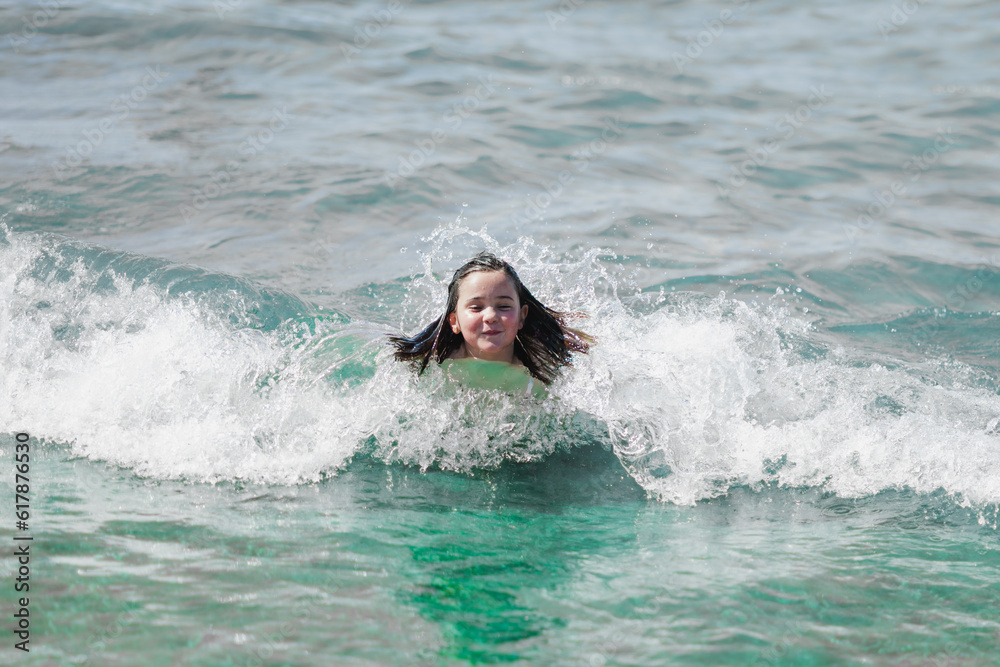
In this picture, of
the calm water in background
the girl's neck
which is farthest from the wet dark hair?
the calm water in background

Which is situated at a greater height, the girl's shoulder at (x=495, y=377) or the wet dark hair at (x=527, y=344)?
the wet dark hair at (x=527, y=344)

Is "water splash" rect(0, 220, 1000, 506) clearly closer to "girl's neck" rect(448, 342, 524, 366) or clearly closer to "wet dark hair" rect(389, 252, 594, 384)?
"wet dark hair" rect(389, 252, 594, 384)

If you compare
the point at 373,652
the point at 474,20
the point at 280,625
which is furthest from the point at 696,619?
the point at 474,20

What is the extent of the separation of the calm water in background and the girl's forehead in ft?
2.16

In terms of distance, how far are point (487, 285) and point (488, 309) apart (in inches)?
5.8

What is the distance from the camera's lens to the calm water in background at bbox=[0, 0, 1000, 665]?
3730 millimetres

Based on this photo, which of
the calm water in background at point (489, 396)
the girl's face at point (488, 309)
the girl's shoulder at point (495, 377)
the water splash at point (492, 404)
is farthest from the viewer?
the girl's shoulder at point (495, 377)

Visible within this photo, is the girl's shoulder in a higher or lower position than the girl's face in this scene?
lower

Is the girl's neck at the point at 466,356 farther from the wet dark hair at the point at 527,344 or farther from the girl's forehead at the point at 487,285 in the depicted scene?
the girl's forehead at the point at 487,285

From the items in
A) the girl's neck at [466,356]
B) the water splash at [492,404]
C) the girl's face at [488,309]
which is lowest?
the water splash at [492,404]

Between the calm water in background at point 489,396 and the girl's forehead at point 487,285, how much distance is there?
2.16 ft

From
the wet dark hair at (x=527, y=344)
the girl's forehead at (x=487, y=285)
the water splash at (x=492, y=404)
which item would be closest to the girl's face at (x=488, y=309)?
the girl's forehead at (x=487, y=285)

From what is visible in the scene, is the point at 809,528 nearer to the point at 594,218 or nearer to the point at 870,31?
the point at 594,218

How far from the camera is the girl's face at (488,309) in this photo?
17.7 ft
